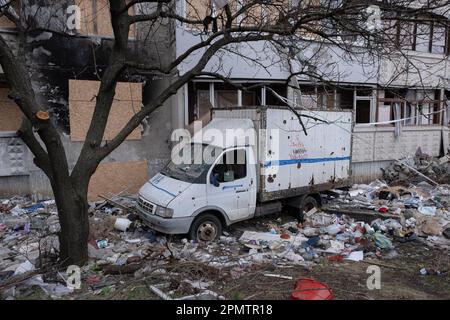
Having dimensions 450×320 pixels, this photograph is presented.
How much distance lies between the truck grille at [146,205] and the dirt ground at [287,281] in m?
1.62

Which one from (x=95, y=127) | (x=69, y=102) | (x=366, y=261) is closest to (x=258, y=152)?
(x=366, y=261)

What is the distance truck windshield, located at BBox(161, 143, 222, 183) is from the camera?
7.34 metres

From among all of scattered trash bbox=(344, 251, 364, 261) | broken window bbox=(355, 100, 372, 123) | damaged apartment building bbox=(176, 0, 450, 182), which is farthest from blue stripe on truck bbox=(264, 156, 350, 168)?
broken window bbox=(355, 100, 372, 123)

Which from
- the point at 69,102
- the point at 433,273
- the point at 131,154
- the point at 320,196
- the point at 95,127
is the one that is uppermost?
the point at 69,102

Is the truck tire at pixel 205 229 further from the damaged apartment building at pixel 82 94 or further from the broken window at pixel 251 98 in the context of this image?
the broken window at pixel 251 98

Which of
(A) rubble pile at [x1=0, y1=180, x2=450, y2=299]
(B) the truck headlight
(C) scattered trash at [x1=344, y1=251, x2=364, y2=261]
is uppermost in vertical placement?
(B) the truck headlight

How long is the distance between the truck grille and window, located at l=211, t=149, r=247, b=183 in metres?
1.35

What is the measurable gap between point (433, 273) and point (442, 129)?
12.4 meters

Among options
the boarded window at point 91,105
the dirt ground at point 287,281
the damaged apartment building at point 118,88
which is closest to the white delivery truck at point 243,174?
the damaged apartment building at point 118,88

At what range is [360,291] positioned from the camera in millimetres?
A: 5246

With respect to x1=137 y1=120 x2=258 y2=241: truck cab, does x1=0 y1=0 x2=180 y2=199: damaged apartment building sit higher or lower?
higher

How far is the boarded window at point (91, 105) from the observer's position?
390 inches

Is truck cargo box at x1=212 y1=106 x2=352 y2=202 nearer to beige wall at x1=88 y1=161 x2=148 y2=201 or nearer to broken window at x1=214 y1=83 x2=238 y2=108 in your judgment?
broken window at x1=214 y1=83 x2=238 y2=108
